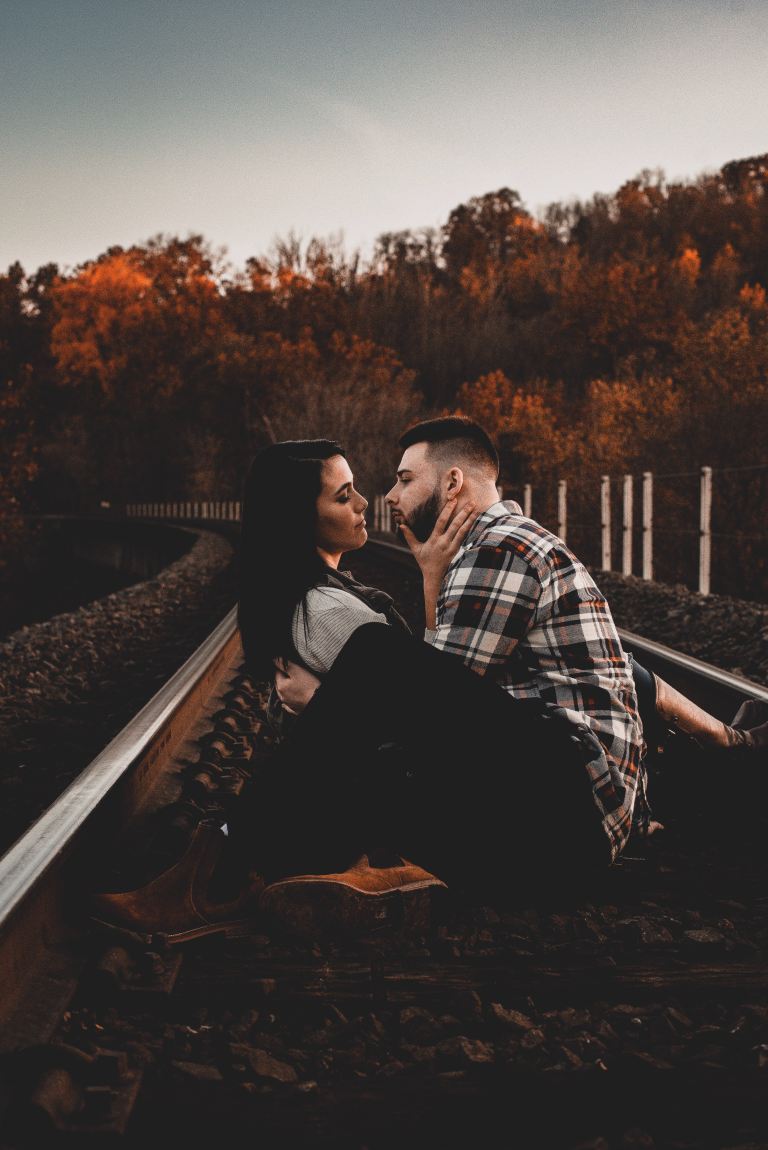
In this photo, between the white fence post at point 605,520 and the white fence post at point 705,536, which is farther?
the white fence post at point 605,520

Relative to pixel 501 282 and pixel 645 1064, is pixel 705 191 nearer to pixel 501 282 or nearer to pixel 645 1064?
pixel 501 282

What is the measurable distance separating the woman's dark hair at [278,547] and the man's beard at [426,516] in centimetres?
28

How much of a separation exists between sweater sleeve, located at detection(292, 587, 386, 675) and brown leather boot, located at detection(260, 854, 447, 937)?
0.57 meters

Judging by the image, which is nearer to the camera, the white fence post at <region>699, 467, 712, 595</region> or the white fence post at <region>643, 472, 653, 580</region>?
the white fence post at <region>699, 467, 712, 595</region>

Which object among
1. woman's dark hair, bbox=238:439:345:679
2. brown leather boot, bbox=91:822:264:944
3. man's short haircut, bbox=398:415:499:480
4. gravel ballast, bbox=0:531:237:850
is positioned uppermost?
man's short haircut, bbox=398:415:499:480

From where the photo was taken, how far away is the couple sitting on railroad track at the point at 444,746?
2.81 metres

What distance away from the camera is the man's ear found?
10.2 ft

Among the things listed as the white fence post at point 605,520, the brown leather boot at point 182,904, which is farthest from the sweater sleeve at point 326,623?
the white fence post at point 605,520

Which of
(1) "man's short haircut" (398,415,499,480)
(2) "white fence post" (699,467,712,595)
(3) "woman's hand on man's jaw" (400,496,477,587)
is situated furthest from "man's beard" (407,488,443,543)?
(2) "white fence post" (699,467,712,595)

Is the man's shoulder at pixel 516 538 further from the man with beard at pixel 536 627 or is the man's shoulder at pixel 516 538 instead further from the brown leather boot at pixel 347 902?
the brown leather boot at pixel 347 902

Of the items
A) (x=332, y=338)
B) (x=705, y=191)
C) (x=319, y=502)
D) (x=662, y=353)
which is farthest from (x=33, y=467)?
(x=705, y=191)

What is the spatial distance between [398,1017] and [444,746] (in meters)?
0.69

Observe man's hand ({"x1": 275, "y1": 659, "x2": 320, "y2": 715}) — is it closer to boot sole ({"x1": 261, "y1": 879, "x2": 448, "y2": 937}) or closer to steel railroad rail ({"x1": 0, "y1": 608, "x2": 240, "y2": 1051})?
boot sole ({"x1": 261, "y1": 879, "x2": 448, "y2": 937})

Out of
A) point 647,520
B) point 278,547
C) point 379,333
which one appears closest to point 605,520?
point 647,520
